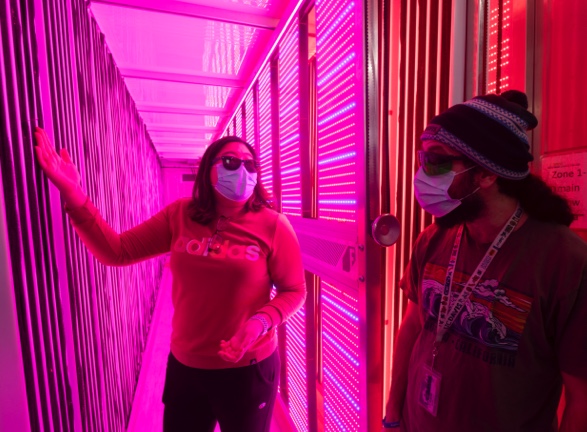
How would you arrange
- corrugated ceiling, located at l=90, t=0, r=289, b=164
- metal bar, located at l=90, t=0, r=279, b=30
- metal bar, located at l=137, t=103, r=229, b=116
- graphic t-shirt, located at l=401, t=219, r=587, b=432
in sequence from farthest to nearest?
1. metal bar, located at l=137, t=103, r=229, b=116
2. corrugated ceiling, located at l=90, t=0, r=289, b=164
3. metal bar, located at l=90, t=0, r=279, b=30
4. graphic t-shirt, located at l=401, t=219, r=587, b=432

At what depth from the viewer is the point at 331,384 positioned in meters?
2.05

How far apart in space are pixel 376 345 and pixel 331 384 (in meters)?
0.65

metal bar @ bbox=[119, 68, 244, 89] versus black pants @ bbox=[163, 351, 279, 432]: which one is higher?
metal bar @ bbox=[119, 68, 244, 89]

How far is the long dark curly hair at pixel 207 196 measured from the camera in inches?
63.4

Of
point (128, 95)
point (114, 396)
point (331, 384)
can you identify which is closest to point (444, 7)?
point (331, 384)

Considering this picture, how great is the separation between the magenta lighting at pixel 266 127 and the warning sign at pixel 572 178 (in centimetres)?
221

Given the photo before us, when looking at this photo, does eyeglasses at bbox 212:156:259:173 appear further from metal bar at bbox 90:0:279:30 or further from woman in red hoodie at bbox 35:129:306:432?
metal bar at bbox 90:0:279:30

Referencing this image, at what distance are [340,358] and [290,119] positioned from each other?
1662 mm

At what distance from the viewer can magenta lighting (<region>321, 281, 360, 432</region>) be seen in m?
1.75

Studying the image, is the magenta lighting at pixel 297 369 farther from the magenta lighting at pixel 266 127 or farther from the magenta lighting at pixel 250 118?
the magenta lighting at pixel 250 118

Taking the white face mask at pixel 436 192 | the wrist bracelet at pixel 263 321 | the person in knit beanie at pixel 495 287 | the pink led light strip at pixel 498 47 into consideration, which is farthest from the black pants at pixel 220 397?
the pink led light strip at pixel 498 47

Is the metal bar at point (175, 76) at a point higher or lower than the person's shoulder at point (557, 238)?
higher

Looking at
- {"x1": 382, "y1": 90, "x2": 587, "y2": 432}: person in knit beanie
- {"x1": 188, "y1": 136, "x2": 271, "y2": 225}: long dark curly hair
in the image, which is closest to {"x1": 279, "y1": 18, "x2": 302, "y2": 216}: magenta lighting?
{"x1": 188, "y1": 136, "x2": 271, "y2": 225}: long dark curly hair

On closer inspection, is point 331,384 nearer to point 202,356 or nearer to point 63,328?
point 202,356
